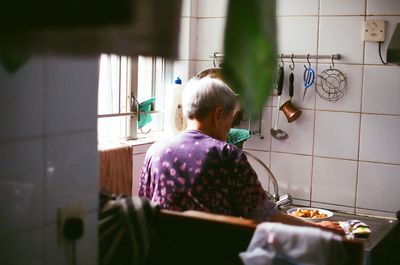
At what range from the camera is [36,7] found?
18.3 inches

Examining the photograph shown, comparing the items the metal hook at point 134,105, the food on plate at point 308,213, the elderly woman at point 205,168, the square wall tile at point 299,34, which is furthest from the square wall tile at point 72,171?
the square wall tile at point 299,34

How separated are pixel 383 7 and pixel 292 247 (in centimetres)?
161

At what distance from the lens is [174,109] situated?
231cm

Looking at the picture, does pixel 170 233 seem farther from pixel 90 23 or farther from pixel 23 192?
pixel 90 23

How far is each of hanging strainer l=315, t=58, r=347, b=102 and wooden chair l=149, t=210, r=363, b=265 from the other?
1540 mm

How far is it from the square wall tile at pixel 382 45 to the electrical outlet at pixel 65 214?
1666 millimetres

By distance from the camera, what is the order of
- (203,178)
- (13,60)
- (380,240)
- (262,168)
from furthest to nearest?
(262,168), (380,240), (203,178), (13,60)

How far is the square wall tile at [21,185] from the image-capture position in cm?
73

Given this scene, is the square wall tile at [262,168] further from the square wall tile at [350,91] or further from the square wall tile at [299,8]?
the square wall tile at [299,8]

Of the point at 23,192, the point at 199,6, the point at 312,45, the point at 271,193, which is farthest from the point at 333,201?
the point at 23,192

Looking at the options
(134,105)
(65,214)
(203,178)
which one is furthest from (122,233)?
(134,105)

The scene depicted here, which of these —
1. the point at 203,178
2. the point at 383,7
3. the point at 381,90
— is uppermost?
the point at 383,7

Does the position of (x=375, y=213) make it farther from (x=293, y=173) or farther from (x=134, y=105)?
(x=134, y=105)

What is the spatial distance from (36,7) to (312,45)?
193cm
